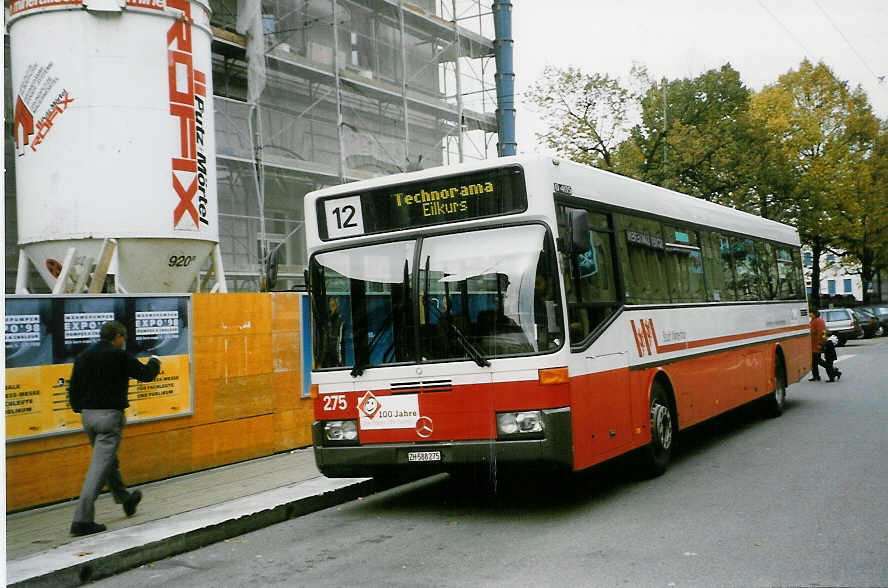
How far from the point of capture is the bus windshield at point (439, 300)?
7.43 meters

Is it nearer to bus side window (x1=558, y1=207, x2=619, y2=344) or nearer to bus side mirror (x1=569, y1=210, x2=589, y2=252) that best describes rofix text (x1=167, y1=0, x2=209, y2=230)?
bus side window (x1=558, y1=207, x2=619, y2=344)

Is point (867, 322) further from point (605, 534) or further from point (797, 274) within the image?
point (605, 534)

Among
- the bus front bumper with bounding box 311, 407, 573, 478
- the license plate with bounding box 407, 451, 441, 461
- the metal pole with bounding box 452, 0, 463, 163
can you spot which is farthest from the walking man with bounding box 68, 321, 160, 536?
the metal pole with bounding box 452, 0, 463, 163

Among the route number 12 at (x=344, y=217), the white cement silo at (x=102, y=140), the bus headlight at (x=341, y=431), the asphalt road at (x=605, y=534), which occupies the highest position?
the white cement silo at (x=102, y=140)

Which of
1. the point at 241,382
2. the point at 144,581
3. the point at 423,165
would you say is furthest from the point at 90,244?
the point at 423,165

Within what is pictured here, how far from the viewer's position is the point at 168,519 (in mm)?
7961

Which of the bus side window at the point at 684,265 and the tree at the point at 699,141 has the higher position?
the tree at the point at 699,141

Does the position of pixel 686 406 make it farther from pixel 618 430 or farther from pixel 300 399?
pixel 300 399

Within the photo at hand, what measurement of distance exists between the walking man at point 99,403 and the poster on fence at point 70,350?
4.52 ft

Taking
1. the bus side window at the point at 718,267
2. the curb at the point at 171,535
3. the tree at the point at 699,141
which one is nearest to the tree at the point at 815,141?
the tree at the point at 699,141

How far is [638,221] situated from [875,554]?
4491 millimetres

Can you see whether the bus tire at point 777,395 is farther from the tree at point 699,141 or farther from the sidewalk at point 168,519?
the tree at point 699,141

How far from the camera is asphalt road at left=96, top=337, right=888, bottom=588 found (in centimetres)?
581

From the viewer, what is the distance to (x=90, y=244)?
12.9 meters
